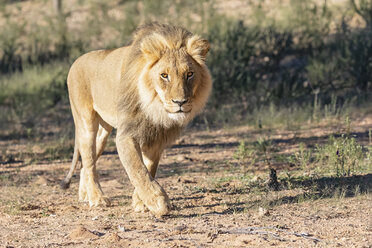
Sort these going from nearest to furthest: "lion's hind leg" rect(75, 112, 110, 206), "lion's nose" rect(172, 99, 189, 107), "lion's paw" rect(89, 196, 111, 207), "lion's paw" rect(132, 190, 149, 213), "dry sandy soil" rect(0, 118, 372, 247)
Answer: "dry sandy soil" rect(0, 118, 372, 247)
"lion's nose" rect(172, 99, 189, 107)
"lion's paw" rect(132, 190, 149, 213)
"lion's paw" rect(89, 196, 111, 207)
"lion's hind leg" rect(75, 112, 110, 206)

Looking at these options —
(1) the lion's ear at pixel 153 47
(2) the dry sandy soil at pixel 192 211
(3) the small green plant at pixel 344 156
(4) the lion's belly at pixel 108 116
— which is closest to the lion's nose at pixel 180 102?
(1) the lion's ear at pixel 153 47

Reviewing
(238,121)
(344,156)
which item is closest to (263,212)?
(344,156)

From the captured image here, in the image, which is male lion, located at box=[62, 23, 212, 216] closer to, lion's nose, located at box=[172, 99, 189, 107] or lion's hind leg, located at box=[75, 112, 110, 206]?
lion's nose, located at box=[172, 99, 189, 107]

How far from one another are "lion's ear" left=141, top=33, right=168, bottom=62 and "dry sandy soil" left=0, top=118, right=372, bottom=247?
4.62 ft

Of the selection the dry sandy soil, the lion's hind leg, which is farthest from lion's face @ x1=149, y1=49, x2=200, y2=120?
the lion's hind leg

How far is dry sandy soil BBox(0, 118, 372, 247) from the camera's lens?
15.9ft

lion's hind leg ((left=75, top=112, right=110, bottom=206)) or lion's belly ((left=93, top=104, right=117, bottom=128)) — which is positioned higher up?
lion's belly ((left=93, top=104, right=117, bottom=128))

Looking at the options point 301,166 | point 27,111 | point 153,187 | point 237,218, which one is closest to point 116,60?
point 153,187

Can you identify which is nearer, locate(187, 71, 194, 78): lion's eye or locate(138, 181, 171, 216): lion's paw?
locate(138, 181, 171, 216): lion's paw

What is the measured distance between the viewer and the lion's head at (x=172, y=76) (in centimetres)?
532

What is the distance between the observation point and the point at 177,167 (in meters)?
8.41

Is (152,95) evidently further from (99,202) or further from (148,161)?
(99,202)

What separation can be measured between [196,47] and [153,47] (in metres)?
0.38

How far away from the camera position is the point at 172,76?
5.34 metres
